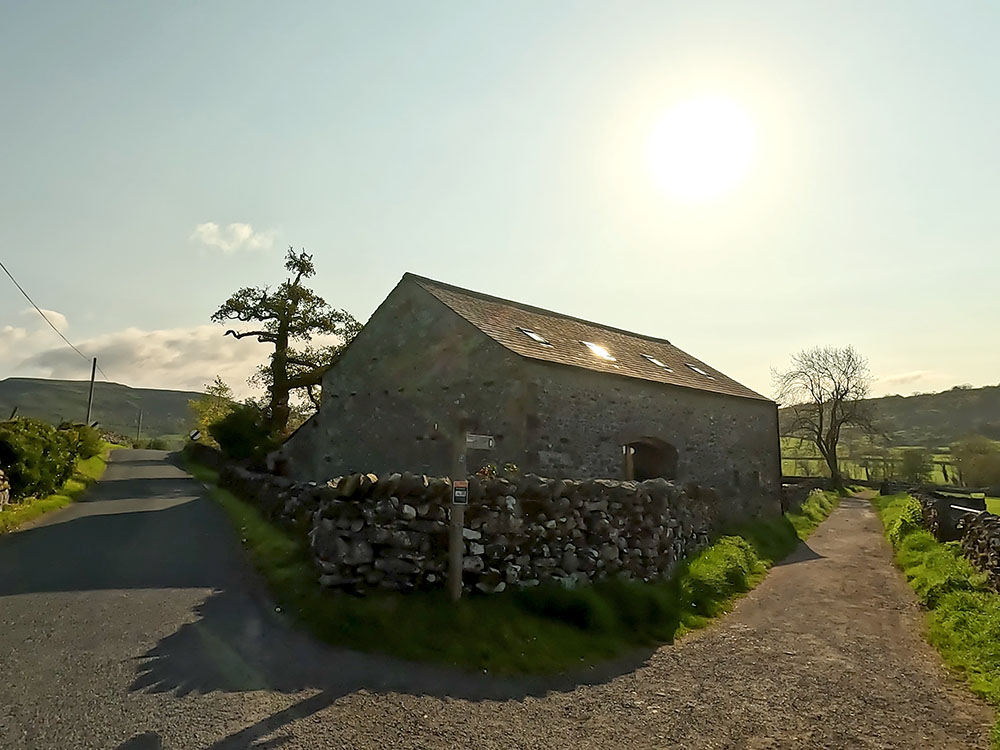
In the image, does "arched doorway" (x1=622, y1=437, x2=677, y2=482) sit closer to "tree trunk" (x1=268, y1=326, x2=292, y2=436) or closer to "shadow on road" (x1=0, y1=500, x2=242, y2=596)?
"shadow on road" (x1=0, y1=500, x2=242, y2=596)

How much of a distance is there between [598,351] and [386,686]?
1481 cm

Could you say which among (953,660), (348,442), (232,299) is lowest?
(953,660)

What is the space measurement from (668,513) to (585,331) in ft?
41.3

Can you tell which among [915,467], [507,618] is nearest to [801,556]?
[507,618]

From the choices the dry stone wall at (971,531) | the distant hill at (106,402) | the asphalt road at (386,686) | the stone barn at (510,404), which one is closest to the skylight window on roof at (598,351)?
the stone barn at (510,404)

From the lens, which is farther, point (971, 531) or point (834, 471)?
point (834, 471)

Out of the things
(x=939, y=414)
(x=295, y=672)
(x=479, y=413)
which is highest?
(x=939, y=414)

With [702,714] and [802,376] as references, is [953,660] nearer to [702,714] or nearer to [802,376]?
[702,714]

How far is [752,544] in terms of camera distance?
14711 millimetres

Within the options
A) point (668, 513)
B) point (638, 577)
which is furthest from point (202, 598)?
point (668, 513)

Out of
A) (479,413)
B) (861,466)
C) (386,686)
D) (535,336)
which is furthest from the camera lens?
(861,466)

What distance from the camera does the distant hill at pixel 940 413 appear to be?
10275cm

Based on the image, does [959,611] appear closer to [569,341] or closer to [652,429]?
[652,429]

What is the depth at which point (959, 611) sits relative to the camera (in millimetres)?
8641
